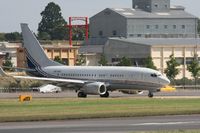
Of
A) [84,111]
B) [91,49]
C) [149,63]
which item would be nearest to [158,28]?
[91,49]

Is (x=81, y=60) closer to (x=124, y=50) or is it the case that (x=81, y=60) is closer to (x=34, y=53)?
(x=124, y=50)

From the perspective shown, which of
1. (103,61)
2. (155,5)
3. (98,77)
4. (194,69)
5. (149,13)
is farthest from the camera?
(155,5)

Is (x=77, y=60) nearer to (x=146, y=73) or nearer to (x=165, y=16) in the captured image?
(x=165, y=16)

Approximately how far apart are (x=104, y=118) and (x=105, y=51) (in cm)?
10644

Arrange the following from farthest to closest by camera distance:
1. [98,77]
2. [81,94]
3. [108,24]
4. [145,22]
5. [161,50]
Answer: [108,24] → [145,22] → [161,50] → [98,77] → [81,94]

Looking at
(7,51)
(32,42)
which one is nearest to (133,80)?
(32,42)

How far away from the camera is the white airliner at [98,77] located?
255 feet

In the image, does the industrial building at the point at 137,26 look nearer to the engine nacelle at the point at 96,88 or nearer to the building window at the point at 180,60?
the building window at the point at 180,60

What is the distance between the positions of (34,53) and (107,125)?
160 ft

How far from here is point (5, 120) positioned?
43.5m

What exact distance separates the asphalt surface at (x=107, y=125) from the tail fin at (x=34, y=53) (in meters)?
42.3

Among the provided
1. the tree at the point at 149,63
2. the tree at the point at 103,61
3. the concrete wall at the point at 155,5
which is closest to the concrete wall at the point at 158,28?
the concrete wall at the point at 155,5

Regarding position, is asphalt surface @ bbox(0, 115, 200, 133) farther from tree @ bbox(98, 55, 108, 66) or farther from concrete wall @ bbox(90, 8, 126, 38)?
concrete wall @ bbox(90, 8, 126, 38)

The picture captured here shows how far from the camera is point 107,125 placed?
131 ft
